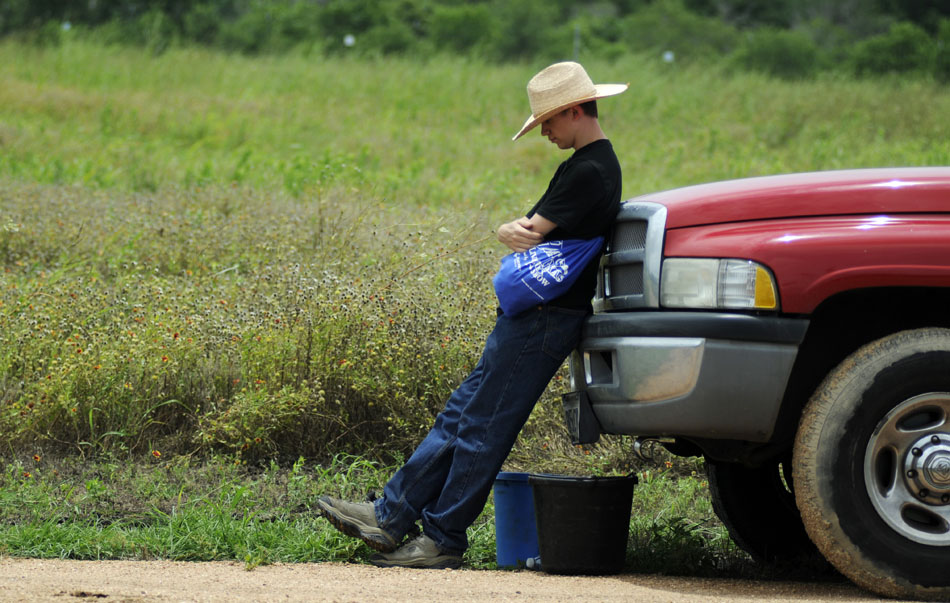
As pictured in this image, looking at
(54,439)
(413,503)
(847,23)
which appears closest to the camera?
(413,503)

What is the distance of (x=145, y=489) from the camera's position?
5.72 m

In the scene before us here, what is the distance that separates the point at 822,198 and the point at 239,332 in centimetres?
379

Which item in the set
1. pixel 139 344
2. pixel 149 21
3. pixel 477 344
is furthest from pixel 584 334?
pixel 149 21

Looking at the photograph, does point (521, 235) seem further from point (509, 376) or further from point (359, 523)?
point (359, 523)

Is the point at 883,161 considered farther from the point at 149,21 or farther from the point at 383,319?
the point at 149,21

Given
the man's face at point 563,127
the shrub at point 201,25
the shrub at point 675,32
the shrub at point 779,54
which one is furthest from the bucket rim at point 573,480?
the shrub at point 675,32

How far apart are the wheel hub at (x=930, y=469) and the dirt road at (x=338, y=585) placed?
0.46 m

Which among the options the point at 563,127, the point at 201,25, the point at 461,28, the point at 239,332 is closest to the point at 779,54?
the point at 461,28

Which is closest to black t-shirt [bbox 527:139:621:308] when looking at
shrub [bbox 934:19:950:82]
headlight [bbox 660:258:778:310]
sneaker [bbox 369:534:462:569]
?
headlight [bbox 660:258:778:310]

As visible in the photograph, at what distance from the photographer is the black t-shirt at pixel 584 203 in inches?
177

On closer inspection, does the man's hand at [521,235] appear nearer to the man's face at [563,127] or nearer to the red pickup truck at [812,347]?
the man's face at [563,127]

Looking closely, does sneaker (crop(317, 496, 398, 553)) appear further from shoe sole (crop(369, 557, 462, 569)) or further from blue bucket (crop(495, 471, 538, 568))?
blue bucket (crop(495, 471, 538, 568))

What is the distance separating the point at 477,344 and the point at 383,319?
0.59m

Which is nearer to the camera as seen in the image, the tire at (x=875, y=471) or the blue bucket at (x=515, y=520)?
the tire at (x=875, y=471)
